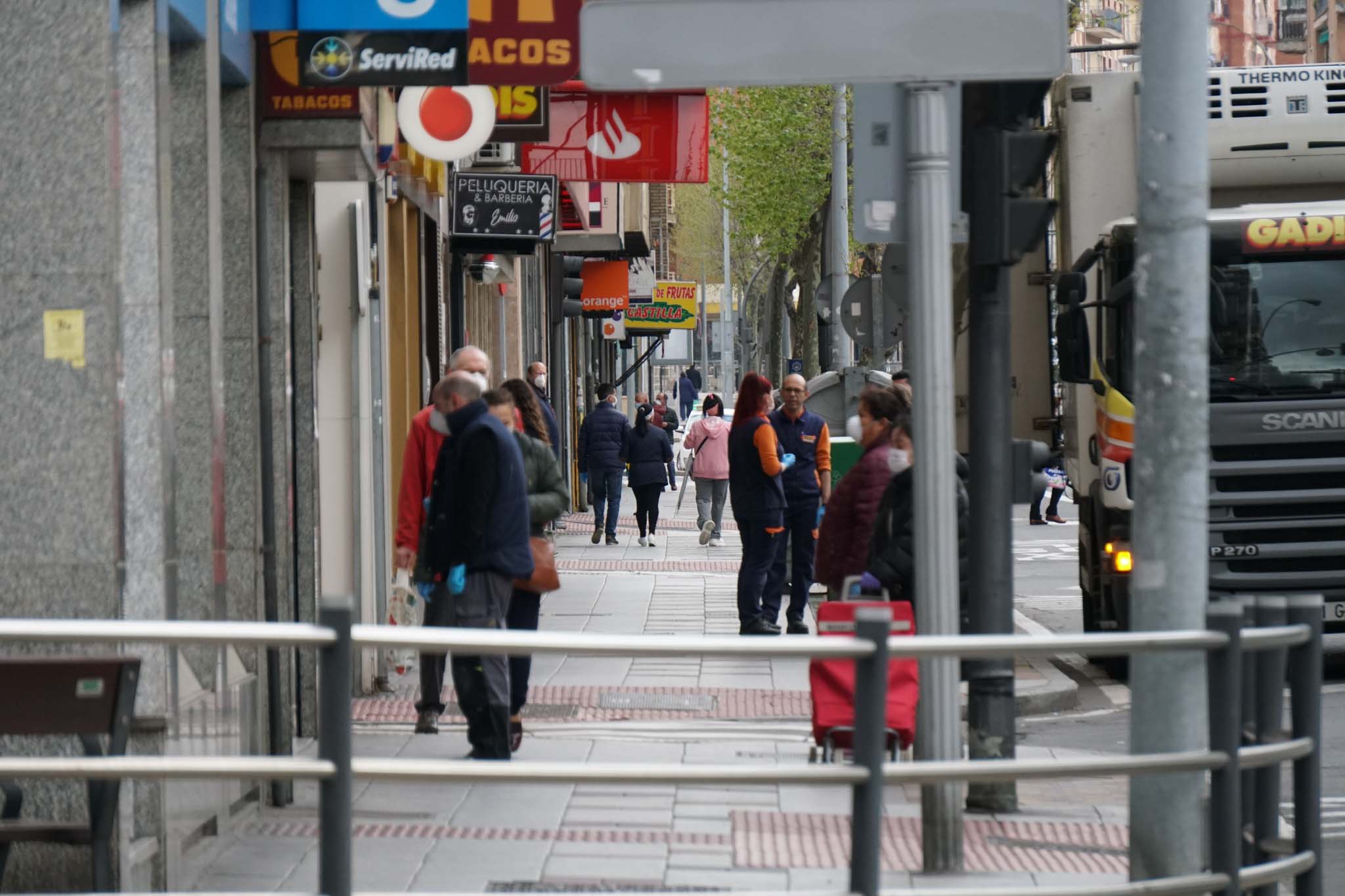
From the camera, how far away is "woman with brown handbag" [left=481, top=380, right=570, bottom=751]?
9.88 meters

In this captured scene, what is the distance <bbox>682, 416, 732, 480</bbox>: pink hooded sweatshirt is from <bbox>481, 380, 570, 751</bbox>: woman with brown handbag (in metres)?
11.4

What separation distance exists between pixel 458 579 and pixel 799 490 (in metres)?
6.29

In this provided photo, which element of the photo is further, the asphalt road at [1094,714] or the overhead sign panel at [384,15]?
the overhead sign panel at [384,15]

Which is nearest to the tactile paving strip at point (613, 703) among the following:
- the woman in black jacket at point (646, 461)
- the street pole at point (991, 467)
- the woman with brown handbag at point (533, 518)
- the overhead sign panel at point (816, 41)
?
the woman with brown handbag at point (533, 518)

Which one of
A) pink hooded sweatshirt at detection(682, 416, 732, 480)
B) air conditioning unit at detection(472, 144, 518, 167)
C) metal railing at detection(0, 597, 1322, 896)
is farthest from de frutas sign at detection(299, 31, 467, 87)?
pink hooded sweatshirt at detection(682, 416, 732, 480)

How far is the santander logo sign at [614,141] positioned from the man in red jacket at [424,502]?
9747 mm

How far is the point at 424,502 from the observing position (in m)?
10.4

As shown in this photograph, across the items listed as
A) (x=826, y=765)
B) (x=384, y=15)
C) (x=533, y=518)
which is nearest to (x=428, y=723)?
(x=533, y=518)

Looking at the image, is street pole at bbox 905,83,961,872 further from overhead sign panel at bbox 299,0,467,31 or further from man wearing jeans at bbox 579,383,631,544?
man wearing jeans at bbox 579,383,631,544

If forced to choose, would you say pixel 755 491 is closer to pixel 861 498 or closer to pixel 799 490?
pixel 799 490

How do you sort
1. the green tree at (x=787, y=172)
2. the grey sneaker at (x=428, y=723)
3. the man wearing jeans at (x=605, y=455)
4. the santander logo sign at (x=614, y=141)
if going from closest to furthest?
the grey sneaker at (x=428, y=723) → the santander logo sign at (x=614, y=141) → the man wearing jeans at (x=605, y=455) → the green tree at (x=787, y=172)

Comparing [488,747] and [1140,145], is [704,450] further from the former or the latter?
[1140,145]

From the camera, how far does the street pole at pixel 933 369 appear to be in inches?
258

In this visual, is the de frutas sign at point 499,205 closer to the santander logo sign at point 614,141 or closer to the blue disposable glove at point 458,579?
the santander logo sign at point 614,141
